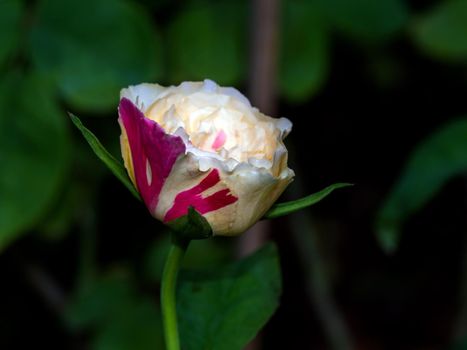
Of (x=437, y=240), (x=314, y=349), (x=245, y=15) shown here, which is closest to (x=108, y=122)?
(x=245, y=15)

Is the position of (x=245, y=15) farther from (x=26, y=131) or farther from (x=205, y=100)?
(x=205, y=100)

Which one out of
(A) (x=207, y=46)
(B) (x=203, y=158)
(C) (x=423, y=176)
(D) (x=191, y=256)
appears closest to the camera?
(B) (x=203, y=158)

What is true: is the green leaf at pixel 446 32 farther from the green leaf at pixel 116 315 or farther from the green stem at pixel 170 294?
the green stem at pixel 170 294

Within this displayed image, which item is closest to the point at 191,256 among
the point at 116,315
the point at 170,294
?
the point at 116,315

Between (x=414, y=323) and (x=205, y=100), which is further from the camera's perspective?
(x=414, y=323)

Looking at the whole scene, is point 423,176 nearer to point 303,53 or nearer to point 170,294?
point 303,53

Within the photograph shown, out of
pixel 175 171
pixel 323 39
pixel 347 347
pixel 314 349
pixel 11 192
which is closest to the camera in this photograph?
pixel 175 171
